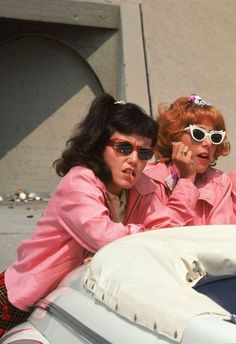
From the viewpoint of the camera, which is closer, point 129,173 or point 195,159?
point 129,173

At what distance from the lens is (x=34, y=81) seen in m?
9.33

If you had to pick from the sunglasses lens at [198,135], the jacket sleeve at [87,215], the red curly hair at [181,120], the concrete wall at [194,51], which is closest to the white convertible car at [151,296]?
the jacket sleeve at [87,215]

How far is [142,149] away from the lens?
2.76 meters

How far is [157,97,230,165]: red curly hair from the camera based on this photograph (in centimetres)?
326

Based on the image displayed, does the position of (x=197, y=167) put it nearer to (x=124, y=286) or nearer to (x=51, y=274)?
(x=51, y=274)

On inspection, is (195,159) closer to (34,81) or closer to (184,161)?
(184,161)

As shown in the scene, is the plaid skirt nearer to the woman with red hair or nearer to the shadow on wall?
the woman with red hair

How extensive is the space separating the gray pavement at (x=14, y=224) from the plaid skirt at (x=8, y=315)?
2.44 metres

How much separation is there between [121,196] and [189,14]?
662cm

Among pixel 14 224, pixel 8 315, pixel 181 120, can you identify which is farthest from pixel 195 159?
pixel 14 224

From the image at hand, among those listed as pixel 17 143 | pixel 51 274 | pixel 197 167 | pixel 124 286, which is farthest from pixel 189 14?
pixel 124 286

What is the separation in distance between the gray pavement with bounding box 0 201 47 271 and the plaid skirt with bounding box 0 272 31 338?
2.44 m

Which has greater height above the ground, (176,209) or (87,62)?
(87,62)

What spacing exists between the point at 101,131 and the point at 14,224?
376 cm
